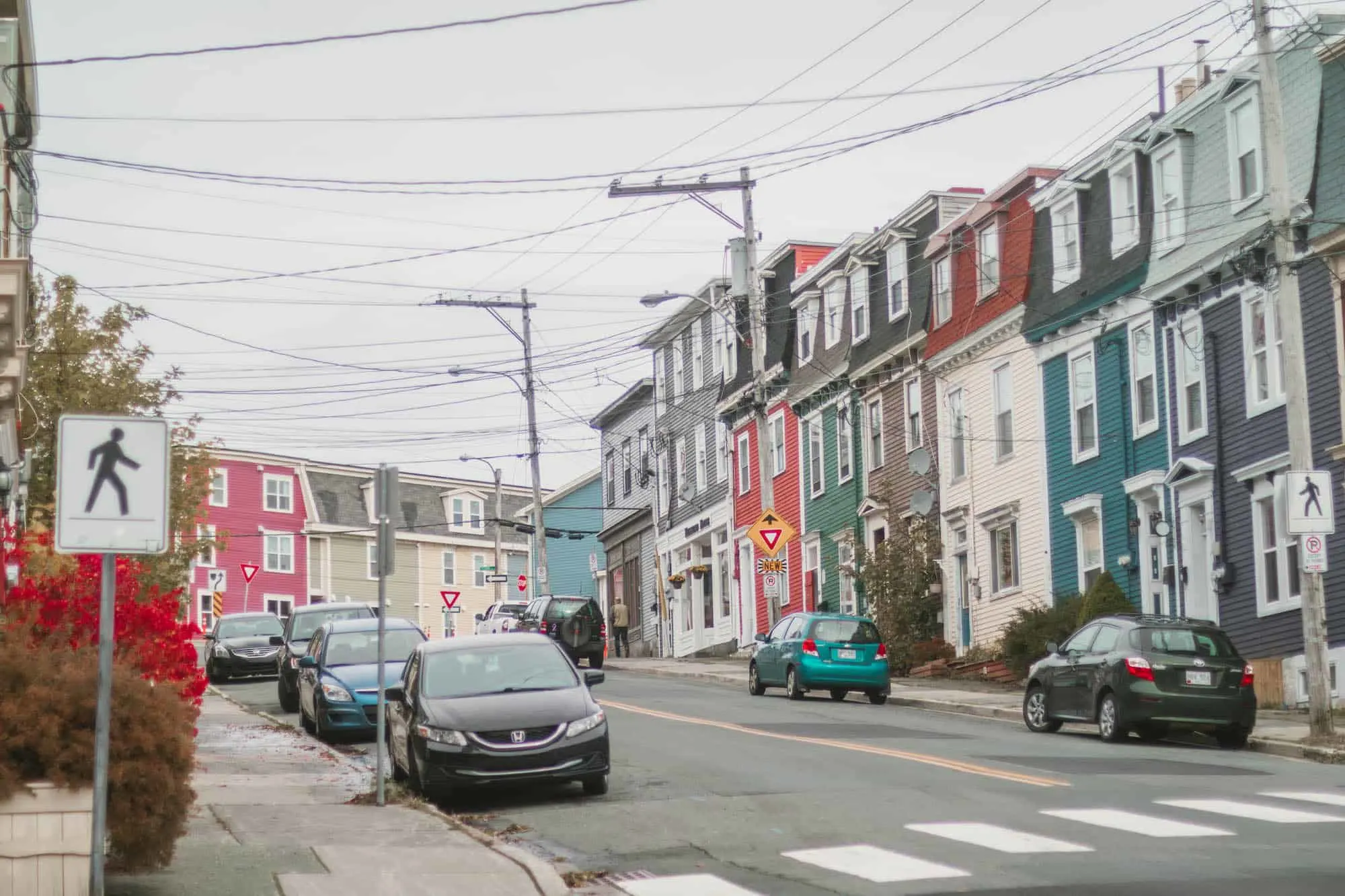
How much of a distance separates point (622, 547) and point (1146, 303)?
3654cm

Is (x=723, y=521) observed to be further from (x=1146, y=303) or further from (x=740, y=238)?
(x=1146, y=303)

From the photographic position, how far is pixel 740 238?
3950 centimetres

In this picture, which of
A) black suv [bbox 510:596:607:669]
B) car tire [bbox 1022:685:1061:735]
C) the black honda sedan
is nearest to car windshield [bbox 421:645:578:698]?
the black honda sedan

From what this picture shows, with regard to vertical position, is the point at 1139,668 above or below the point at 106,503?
below

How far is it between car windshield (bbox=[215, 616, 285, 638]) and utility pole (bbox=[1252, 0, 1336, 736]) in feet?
72.2

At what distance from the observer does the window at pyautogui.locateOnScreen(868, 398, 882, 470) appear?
42750 millimetres

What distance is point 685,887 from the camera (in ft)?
38.1

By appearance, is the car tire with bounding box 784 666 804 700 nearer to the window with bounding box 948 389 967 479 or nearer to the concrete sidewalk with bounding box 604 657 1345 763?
the concrete sidewalk with bounding box 604 657 1345 763

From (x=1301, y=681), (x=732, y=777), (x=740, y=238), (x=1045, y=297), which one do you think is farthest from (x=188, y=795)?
(x=740, y=238)

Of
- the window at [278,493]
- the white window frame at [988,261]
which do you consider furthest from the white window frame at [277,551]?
the white window frame at [988,261]

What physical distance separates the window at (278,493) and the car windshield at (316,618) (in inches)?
1780

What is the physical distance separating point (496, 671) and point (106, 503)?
8248 mm

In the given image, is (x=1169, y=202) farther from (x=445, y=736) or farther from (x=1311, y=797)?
(x=445, y=736)

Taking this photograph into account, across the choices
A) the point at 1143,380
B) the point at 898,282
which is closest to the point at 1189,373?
the point at 1143,380
